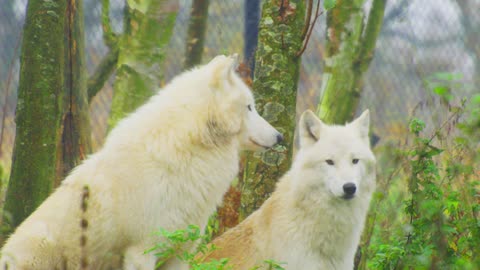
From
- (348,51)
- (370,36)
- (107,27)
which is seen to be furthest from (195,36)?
(370,36)

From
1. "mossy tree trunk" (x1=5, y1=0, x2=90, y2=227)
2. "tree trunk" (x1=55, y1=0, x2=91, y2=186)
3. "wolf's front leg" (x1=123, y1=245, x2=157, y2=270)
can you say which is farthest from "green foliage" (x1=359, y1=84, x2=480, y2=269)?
"tree trunk" (x1=55, y1=0, x2=91, y2=186)

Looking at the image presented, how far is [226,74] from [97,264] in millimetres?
1411

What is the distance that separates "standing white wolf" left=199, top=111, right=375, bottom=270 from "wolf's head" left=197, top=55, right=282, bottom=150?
1.46 feet

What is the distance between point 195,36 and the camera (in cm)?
937

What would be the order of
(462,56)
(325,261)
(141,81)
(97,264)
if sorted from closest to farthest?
(97,264) < (325,261) < (141,81) < (462,56)

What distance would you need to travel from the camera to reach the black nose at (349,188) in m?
5.17

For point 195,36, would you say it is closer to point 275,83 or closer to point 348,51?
point 348,51

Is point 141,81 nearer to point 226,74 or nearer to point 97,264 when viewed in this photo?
point 226,74

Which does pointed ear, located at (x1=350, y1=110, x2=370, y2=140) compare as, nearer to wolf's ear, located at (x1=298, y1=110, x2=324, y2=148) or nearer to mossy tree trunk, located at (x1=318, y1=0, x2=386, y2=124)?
wolf's ear, located at (x1=298, y1=110, x2=324, y2=148)

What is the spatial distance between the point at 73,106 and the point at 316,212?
2.41 metres

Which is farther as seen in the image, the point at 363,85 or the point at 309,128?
the point at 363,85

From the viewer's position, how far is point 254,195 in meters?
6.27

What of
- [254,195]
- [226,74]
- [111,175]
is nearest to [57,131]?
[111,175]

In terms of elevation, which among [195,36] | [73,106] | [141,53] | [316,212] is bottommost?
[316,212]
